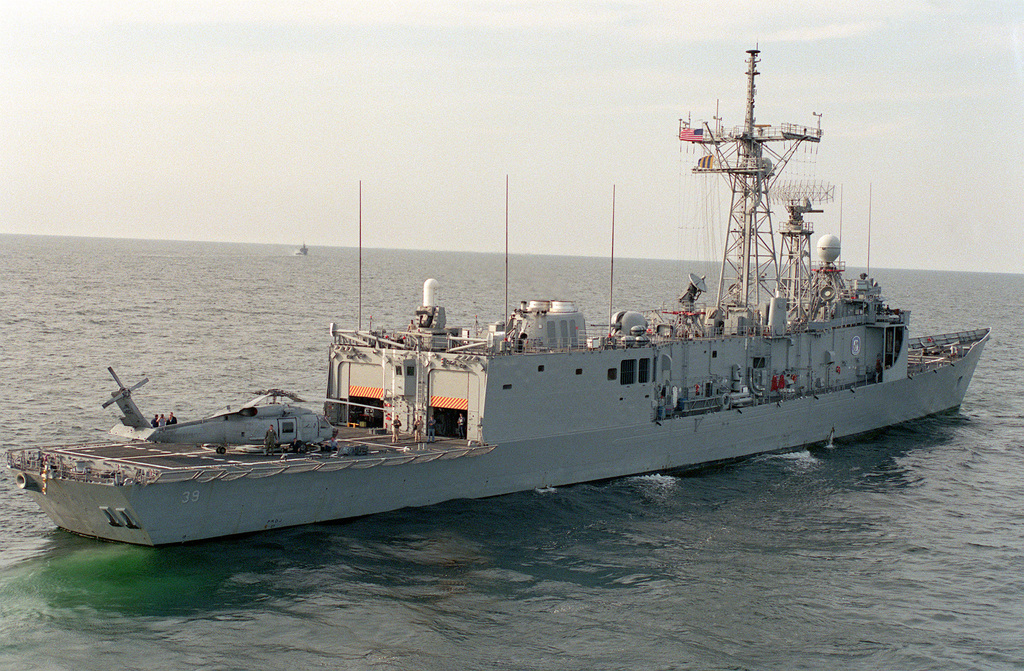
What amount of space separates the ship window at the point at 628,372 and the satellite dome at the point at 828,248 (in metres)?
15.4

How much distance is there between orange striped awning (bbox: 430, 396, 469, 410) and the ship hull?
176 centimetres

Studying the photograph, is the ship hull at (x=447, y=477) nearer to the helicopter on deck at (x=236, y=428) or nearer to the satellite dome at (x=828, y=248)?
the helicopter on deck at (x=236, y=428)

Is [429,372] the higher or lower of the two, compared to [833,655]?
higher

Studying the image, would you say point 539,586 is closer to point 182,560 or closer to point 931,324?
point 182,560

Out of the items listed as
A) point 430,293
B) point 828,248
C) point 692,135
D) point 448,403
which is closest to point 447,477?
point 448,403

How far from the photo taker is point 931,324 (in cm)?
9612

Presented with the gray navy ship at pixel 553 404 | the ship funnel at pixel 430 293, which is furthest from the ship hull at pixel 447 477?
the ship funnel at pixel 430 293

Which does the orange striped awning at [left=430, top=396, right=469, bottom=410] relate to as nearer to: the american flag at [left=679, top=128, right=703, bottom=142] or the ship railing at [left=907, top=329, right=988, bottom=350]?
the american flag at [left=679, top=128, right=703, bottom=142]

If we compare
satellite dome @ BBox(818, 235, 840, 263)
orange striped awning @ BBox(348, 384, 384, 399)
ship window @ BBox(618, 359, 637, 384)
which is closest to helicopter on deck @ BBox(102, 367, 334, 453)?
orange striped awning @ BBox(348, 384, 384, 399)

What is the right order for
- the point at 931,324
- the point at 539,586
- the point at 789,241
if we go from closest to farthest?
the point at 539,586, the point at 789,241, the point at 931,324

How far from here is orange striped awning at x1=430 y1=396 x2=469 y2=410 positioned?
2881 cm

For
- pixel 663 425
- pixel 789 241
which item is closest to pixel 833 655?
pixel 663 425

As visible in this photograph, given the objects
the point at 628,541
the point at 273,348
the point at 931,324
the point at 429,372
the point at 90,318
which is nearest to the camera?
the point at 628,541

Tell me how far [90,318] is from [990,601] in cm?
6771
